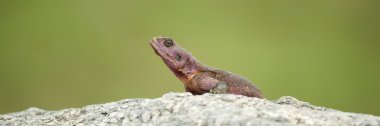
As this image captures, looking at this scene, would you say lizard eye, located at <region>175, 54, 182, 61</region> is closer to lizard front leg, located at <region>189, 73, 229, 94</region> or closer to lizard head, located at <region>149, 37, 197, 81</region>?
lizard head, located at <region>149, 37, 197, 81</region>

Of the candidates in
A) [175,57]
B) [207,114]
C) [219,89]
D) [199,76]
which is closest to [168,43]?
[175,57]

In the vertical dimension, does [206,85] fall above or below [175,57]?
below

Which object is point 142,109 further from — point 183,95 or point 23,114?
point 23,114

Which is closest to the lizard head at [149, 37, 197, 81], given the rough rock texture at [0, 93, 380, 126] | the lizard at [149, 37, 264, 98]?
the lizard at [149, 37, 264, 98]

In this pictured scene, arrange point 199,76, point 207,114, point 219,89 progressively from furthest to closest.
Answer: point 199,76
point 219,89
point 207,114

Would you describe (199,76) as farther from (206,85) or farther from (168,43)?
(168,43)

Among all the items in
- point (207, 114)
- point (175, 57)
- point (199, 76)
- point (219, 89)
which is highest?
point (175, 57)

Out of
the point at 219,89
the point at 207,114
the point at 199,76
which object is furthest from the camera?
the point at 199,76

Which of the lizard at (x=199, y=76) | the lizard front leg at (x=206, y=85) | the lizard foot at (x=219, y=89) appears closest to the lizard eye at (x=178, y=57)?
the lizard at (x=199, y=76)

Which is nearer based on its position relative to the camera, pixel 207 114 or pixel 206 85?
pixel 207 114
